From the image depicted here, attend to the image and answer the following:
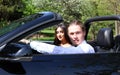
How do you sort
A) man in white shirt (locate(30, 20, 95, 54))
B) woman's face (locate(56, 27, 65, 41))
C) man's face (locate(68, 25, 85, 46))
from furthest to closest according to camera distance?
woman's face (locate(56, 27, 65, 41)), man's face (locate(68, 25, 85, 46)), man in white shirt (locate(30, 20, 95, 54))

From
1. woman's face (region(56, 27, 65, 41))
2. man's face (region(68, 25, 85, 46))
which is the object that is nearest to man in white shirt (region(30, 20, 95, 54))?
man's face (region(68, 25, 85, 46))

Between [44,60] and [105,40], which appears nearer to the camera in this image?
[44,60]

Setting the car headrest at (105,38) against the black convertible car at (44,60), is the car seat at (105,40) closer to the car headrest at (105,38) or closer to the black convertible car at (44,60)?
the car headrest at (105,38)

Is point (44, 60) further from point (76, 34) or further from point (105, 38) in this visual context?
point (105, 38)

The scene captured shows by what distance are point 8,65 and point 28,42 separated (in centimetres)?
62

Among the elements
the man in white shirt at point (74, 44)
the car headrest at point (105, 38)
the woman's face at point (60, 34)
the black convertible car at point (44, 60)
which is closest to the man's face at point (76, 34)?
the man in white shirt at point (74, 44)

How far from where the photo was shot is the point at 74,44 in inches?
178

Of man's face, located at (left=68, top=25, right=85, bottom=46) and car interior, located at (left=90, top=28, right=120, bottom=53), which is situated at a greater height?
man's face, located at (left=68, top=25, right=85, bottom=46)

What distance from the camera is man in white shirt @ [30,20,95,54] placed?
4023 mm

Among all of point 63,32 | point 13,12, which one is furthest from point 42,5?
point 63,32

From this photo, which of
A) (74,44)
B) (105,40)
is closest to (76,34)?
(74,44)

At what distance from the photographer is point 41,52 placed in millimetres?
4102

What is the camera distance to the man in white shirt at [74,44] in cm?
402

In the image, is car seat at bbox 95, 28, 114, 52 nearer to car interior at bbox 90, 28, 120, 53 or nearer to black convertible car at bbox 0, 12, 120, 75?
car interior at bbox 90, 28, 120, 53
